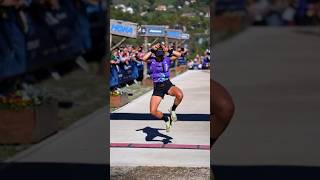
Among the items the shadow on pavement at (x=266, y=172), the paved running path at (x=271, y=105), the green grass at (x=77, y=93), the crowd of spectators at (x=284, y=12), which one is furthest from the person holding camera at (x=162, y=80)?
the crowd of spectators at (x=284, y=12)

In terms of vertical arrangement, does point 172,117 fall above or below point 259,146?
above

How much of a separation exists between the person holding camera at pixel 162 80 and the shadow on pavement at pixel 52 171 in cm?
228

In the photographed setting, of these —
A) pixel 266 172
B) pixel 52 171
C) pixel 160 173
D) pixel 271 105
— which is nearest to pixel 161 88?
pixel 160 173

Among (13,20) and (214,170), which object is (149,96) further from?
(13,20)

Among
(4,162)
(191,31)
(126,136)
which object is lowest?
(4,162)

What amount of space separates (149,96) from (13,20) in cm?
741

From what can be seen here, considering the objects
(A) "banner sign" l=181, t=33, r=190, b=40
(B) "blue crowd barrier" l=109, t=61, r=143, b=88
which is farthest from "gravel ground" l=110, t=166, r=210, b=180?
(A) "banner sign" l=181, t=33, r=190, b=40

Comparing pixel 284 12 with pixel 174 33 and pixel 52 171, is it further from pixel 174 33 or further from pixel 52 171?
pixel 174 33

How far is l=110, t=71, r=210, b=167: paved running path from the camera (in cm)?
484

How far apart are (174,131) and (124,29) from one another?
0.69 metres

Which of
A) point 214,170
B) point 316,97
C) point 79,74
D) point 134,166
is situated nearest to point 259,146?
point 214,170

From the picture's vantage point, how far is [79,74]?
15844 millimetres

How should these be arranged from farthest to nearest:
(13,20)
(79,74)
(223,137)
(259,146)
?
(79,74) → (13,20) → (223,137) → (259,146)

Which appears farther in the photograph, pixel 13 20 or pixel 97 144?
pixel 13 20
